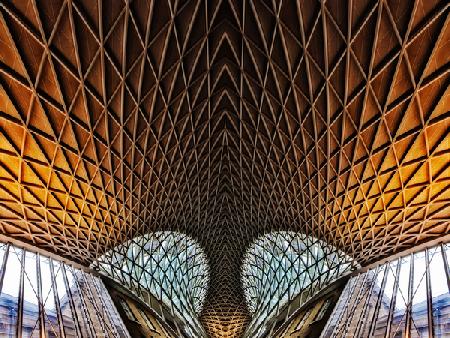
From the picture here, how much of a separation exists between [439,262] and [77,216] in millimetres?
32364

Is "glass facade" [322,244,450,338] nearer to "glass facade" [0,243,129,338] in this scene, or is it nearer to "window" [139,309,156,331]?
"window" [139,309,156,331]

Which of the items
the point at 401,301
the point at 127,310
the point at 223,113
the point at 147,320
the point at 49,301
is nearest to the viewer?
the point at 223,113

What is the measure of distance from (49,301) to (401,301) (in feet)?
97.2

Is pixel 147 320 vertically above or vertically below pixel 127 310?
below

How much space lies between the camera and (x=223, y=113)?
27719 millimetres

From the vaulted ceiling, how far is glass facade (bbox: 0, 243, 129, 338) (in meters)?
2.40

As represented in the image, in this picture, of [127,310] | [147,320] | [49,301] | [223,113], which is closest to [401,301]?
[223,113]

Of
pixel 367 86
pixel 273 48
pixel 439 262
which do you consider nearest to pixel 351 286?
pixel 439 262

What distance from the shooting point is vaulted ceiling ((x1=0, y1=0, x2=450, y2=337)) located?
52.6ft

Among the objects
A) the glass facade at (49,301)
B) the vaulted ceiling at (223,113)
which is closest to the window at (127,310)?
the glass facade at (49,301)

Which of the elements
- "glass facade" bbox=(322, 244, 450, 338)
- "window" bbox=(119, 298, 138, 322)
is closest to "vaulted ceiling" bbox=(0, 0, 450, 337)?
"glass facade" bbox=(322, 244, 450, 338)

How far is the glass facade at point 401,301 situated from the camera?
2433 cm

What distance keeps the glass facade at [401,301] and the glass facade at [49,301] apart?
75.9 ft

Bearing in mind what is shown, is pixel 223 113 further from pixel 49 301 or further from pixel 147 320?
pixel 147 320
